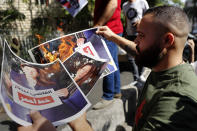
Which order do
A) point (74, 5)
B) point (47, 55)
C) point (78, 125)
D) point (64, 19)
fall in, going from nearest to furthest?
1. point (78, 125)
2. point (47, 55)
3. point (74, 5)
4. point (64, 19)

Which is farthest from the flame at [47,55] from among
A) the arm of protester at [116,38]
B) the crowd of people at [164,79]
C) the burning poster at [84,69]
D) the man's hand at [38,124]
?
the man's hand at [38,124]

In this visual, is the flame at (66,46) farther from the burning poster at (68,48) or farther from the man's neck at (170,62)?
the man's neck at (170,62)

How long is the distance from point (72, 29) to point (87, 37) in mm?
11557

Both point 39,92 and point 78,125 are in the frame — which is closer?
point 39,92

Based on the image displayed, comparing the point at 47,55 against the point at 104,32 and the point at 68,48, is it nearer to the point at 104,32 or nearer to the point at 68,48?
the point at 68,48

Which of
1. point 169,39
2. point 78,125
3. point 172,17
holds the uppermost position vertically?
point 172,17

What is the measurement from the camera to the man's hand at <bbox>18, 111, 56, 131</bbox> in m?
A: 0.81

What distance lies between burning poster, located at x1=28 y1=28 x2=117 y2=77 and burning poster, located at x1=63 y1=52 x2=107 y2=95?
20 cm

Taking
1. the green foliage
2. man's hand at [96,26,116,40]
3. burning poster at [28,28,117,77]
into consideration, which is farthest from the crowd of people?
the green foliage

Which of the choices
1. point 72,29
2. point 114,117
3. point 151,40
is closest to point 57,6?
point 72,29

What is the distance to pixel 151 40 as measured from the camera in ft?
3.71

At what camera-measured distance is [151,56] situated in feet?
3.83

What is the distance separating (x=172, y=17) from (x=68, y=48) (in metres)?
0.81

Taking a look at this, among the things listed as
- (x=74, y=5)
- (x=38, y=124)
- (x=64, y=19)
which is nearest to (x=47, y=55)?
(x=38, y=124)
